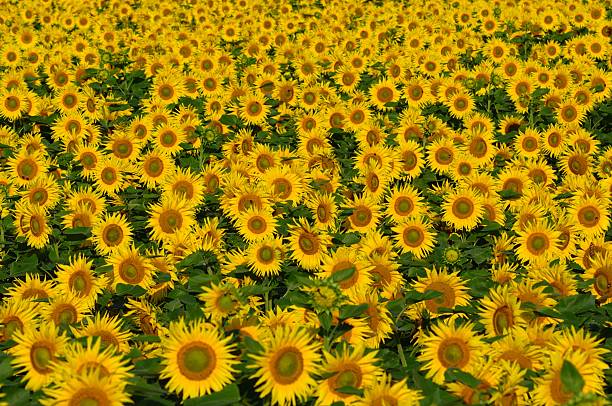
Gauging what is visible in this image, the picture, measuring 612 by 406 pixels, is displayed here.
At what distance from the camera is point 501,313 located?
3.86m

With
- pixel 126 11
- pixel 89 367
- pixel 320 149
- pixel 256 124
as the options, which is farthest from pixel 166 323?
pixel 126 11

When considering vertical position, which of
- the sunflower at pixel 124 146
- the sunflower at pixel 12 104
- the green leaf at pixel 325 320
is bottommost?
the sunflower at pixel 12 104

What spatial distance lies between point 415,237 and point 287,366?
3.05 metres

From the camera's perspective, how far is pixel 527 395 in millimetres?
2975

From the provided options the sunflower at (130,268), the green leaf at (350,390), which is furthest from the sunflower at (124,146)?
the green leaf at (350,390)

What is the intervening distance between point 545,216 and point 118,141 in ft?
16.9

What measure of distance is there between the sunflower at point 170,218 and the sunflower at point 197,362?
2.52 metres

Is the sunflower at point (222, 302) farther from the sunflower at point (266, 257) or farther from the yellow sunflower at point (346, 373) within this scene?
the sunflower at point (266, 257)

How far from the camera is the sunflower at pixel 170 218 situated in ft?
18.0

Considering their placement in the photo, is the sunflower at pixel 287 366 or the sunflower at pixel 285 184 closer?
the sunflower at pixel 287 366

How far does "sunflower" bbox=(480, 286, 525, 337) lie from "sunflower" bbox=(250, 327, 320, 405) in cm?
147

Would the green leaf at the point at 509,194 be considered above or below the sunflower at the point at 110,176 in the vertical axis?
above

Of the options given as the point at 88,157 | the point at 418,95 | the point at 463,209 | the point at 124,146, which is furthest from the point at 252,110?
the point at 463,209

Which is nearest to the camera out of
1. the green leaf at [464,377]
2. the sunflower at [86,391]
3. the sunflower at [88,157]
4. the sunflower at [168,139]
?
the sunflower at [86,391]
